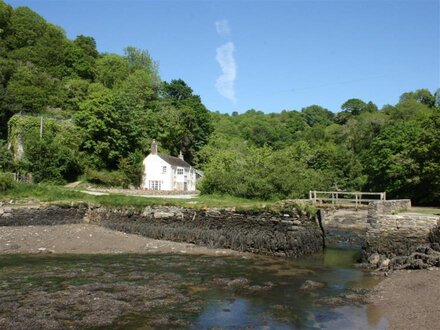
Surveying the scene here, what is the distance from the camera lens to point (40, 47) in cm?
6762

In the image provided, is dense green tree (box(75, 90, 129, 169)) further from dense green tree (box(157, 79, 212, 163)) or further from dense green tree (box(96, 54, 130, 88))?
dense green tree (box(96, 54, 130, 88))

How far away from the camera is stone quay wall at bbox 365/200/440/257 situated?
18531 millimetres

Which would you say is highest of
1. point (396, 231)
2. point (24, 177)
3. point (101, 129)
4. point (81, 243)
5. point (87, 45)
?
point (87, 45)

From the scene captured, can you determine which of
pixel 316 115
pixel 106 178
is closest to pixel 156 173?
pixel 106 178

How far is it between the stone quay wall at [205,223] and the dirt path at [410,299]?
6478 mm

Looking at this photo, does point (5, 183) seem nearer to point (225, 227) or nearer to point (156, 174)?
point (225, 227)

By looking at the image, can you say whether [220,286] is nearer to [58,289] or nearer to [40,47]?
Answer: [58,289]

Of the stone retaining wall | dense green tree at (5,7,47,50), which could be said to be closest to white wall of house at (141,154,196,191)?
the stone retaining wall

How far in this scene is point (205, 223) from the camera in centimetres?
2412

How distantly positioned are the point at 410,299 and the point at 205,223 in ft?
44.4

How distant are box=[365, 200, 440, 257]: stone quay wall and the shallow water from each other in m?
1.64

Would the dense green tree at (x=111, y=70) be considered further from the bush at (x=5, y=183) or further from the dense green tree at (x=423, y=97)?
the dense green tree at (x=423, y=97)

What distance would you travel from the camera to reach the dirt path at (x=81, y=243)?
800 inches

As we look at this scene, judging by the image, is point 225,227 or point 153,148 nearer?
point 225,227
